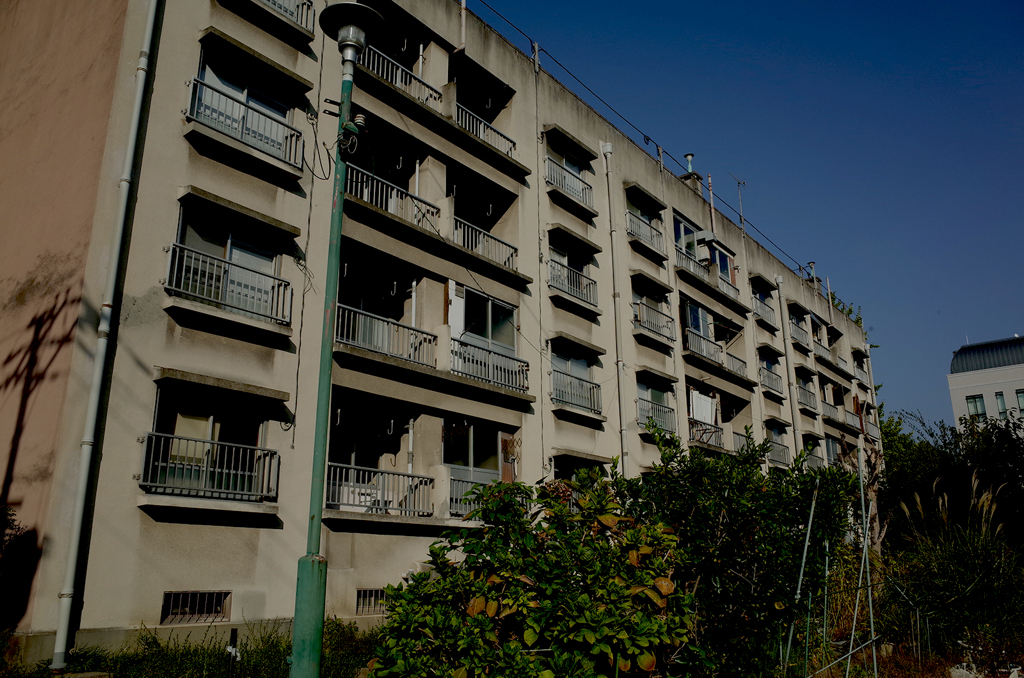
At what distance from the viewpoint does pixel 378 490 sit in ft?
52.6

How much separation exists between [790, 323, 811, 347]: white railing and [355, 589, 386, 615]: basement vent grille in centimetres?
2776

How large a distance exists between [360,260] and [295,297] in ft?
8.85

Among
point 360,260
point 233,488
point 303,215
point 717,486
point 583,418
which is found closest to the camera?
point 717,486

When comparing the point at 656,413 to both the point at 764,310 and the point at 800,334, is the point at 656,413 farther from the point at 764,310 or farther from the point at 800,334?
the point at 800,334

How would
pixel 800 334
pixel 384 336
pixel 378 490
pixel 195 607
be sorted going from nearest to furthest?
pixel 195 607
pixel 378 490
pixel 384 336
pixel 800 334

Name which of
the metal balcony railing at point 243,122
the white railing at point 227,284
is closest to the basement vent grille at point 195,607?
the white railing at point 227,284

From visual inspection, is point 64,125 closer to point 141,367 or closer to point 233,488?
point 141,367

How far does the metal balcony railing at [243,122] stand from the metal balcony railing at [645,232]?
13.1 m

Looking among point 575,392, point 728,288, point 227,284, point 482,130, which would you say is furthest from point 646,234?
point 227,284

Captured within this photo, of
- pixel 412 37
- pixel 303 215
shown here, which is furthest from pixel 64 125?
pixel 412 37

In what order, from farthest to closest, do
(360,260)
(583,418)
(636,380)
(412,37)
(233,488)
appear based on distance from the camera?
(636,380)
(583,418)
(412,37)
(360,260)
(233,488)

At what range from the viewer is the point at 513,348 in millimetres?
20406

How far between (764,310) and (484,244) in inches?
743

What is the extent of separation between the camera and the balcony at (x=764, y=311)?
34431 millimetres
